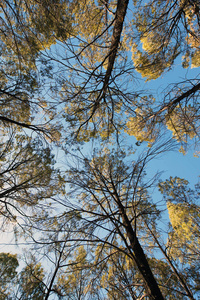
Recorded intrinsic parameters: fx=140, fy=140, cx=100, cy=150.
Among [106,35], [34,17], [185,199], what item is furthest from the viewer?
[185,199]

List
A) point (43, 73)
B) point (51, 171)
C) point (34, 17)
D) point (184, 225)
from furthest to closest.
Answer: point (184, 225) < point (51, 171) < point (43, 73) < point (34, 17)

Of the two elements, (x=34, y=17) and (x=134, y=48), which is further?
→ (x=134, y=48)

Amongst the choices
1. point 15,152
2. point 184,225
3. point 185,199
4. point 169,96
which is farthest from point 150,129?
point 184,225

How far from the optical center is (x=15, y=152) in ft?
14.8

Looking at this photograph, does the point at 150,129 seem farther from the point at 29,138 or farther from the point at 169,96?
the point at 29,138

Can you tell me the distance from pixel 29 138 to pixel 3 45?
8.49 feet

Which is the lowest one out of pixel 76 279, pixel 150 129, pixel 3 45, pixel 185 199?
pixel 76 279

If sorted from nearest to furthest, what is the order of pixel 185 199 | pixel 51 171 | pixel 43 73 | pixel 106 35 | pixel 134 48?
1. pixel 43 73
2. pixel 106 35
3. pixel 134 48
4. pixel 51 171
5. pixel 185 199

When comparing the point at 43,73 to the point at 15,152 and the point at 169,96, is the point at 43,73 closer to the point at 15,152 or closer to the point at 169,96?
the point at 15,152

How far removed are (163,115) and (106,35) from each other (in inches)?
103

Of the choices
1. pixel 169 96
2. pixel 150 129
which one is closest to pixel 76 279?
pixel 150 129

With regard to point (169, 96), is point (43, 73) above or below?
Result: above

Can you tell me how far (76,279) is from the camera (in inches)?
177

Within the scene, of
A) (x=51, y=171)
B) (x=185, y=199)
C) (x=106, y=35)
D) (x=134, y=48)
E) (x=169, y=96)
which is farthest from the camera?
(x=185, y=199)
